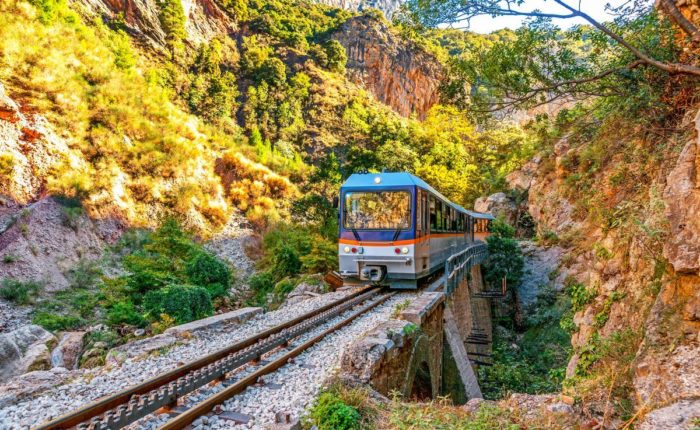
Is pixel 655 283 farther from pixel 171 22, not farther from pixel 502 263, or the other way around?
pixel 171 22

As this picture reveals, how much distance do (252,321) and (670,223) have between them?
7.23 m

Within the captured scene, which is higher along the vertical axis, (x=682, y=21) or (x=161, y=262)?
(x=682, y=21)

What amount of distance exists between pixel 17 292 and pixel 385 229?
38.8 feet

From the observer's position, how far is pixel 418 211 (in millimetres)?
10516

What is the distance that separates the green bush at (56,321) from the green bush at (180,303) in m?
2.43

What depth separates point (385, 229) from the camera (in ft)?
34.9

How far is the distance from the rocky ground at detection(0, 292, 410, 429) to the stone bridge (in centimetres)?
66

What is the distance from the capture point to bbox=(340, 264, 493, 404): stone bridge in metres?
5.14

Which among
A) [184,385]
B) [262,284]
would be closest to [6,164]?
[262,284]

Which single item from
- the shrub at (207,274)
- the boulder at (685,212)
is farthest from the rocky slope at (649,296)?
the shrub at (207,274)

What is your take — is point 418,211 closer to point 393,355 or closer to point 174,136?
point 393,355

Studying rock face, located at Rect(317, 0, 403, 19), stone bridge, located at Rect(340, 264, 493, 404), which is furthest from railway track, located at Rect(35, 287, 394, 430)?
rock face, located at Rect(317, 0, 403, 19)

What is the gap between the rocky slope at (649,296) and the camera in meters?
3.87

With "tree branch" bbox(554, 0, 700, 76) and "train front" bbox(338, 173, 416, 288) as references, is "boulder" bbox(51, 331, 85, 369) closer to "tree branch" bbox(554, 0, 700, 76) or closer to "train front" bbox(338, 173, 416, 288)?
"train front" bbox(338, 173, 416, 288)
